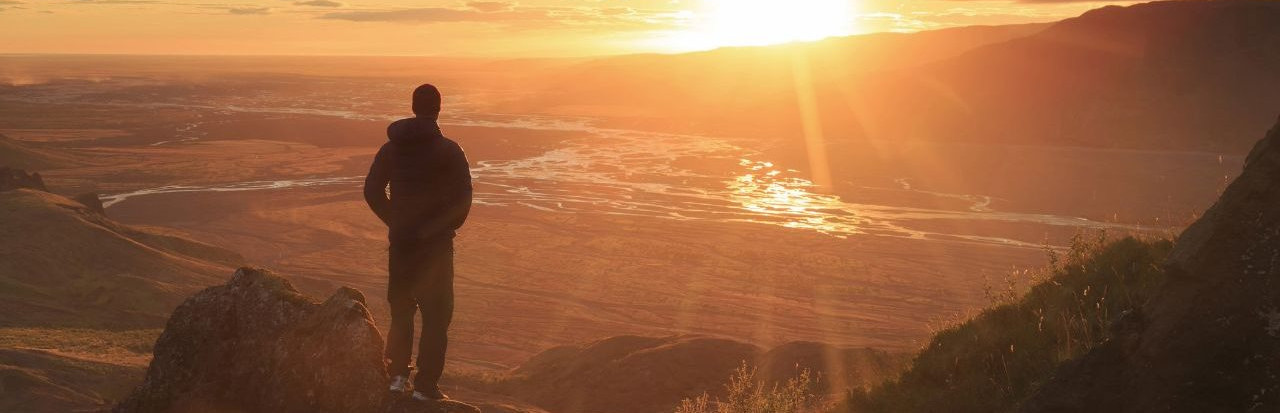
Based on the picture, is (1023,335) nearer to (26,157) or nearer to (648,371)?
(648,371)

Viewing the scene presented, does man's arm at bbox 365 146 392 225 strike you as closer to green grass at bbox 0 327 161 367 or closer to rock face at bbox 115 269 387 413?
rock face at bbox 115 269 387 413

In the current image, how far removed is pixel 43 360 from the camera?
41.3 feet

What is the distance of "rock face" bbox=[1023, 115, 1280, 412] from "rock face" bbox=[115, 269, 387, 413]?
3379 mm

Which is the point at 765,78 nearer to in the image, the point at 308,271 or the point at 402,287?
the point at 308,271

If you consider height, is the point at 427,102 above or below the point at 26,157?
above

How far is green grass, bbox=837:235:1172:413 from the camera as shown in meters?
6.29

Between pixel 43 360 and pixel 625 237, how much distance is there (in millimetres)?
26533

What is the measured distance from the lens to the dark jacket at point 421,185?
550 centimetres

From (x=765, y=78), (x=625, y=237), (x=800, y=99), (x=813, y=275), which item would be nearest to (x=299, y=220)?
(x=625, y=237)

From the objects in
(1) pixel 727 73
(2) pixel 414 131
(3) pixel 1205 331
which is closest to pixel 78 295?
(2) pixel 414 131

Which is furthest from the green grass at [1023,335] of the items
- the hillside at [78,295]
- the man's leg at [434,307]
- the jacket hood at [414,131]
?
the hillside at [78,295]

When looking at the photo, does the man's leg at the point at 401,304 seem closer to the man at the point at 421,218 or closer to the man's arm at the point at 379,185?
the man at the point at 421,218

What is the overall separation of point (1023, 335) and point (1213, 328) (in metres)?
3.09

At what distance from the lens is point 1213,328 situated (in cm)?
395
